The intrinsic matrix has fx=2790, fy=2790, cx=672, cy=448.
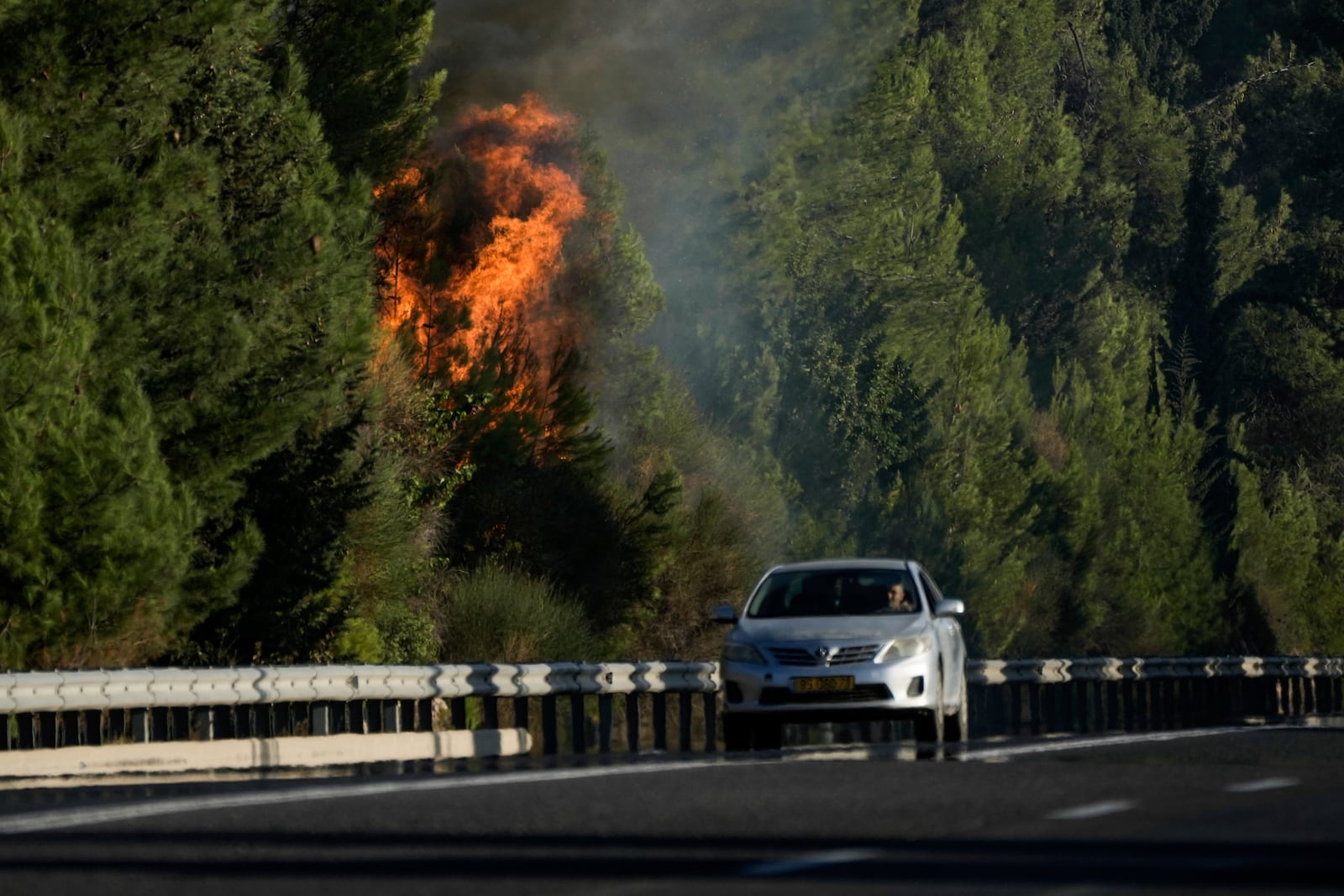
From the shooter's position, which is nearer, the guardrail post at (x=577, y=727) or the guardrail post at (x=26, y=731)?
the guardrail post at (x=26, y=731)

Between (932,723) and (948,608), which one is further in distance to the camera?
(948,608)

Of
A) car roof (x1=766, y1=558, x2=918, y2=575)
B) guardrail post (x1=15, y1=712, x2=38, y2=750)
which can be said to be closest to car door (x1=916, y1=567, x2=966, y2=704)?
car roof (x1=766, y1=558, x2=918, y2=575)

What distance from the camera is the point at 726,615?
68.0 ft

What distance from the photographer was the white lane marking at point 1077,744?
16.9 metres

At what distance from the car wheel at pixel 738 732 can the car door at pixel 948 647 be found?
1479mm

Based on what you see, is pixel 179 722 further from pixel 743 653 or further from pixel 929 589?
pixel 929 589

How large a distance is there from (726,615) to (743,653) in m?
0.55

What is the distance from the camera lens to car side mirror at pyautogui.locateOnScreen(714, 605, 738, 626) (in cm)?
2059

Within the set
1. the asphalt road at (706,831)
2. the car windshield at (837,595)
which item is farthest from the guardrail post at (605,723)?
the asphalt road at (706,831)

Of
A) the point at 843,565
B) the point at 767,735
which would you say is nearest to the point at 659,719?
the point at 843,565

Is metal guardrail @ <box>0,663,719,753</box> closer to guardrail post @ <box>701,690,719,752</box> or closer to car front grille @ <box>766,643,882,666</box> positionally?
guardrail post @ <box>701,690,719,752</box>

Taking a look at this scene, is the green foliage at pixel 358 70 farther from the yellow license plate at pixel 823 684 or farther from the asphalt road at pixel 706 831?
the asphalt road at pixel 706 831

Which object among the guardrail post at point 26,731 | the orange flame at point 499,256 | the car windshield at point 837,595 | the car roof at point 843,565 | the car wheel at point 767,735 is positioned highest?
the orange flame at point 499,256

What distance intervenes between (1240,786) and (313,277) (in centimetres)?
1891
